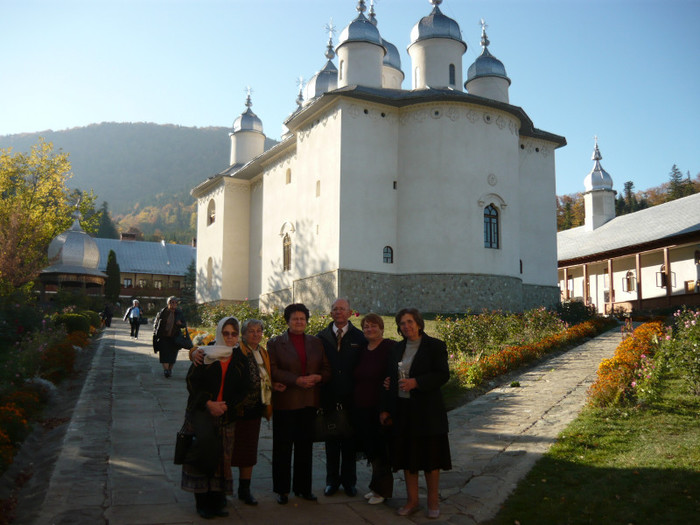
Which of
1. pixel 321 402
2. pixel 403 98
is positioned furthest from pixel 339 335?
pixel 403 98

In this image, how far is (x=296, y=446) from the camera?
15.8 ft

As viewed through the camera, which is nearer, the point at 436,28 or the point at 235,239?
the point at 436,28

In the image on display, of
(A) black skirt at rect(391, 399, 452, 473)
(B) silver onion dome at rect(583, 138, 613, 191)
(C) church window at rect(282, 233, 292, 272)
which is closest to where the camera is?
(A) black skirt at rect(391, 399, 452, 473)

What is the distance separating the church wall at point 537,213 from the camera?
79.3 feet

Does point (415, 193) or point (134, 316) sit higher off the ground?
point (415, 193)

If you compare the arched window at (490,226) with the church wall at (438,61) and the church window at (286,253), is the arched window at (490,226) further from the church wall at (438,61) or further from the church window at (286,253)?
the church window at (286,253)

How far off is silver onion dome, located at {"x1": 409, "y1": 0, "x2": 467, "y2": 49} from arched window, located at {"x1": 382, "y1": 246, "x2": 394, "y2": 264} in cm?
881

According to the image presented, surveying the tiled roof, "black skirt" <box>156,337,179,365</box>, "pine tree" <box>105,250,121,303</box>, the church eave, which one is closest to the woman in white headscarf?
"black skirt" <box>156,337,179,365</box>

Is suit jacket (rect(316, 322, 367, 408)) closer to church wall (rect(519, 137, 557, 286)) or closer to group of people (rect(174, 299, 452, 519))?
group of people (rect(174, 299, 452, 519))

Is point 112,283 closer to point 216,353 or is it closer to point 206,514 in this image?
point 216,353

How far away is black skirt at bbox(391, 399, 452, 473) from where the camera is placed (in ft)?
14.8

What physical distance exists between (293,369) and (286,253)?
2079cm

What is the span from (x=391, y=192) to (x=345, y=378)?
55.6 ft

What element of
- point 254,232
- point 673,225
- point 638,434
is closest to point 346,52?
point 254,232
